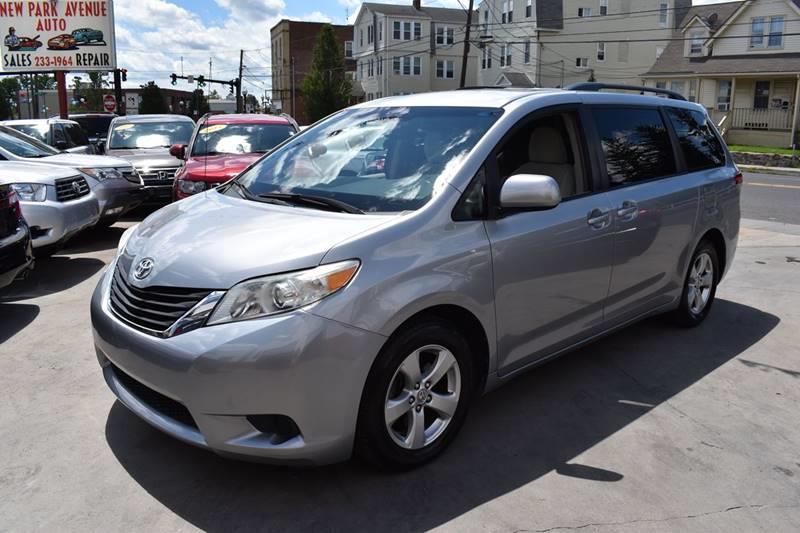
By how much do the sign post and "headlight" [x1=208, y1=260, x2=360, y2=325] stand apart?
23636mm

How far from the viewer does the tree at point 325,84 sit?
181 ft

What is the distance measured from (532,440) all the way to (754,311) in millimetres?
3524

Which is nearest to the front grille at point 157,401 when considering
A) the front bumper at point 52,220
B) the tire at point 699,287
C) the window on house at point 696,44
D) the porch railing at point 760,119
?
the tire at point 699,287

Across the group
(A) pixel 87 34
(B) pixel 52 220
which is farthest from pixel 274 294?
(A) pixel 87 34

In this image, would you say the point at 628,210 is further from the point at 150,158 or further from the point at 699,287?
the point at 150,158

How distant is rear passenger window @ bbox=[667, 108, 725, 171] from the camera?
17.3ft

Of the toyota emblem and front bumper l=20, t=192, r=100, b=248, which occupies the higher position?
the toyota emblem

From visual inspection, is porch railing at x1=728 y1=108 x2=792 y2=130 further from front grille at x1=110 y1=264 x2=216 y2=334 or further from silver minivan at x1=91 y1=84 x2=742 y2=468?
front grille at x1=110 y1=264 x2=216 y2=334

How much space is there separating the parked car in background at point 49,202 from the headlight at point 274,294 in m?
5.29

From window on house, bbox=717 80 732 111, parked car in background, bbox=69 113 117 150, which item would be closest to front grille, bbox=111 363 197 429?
parked car in background, bbox=69 113 117 150

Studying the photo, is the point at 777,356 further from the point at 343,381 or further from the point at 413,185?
the point at 343,381

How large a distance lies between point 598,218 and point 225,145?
7108 millimetres

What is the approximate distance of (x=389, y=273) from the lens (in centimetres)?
304

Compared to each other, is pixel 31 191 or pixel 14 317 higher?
pixel 31 191
